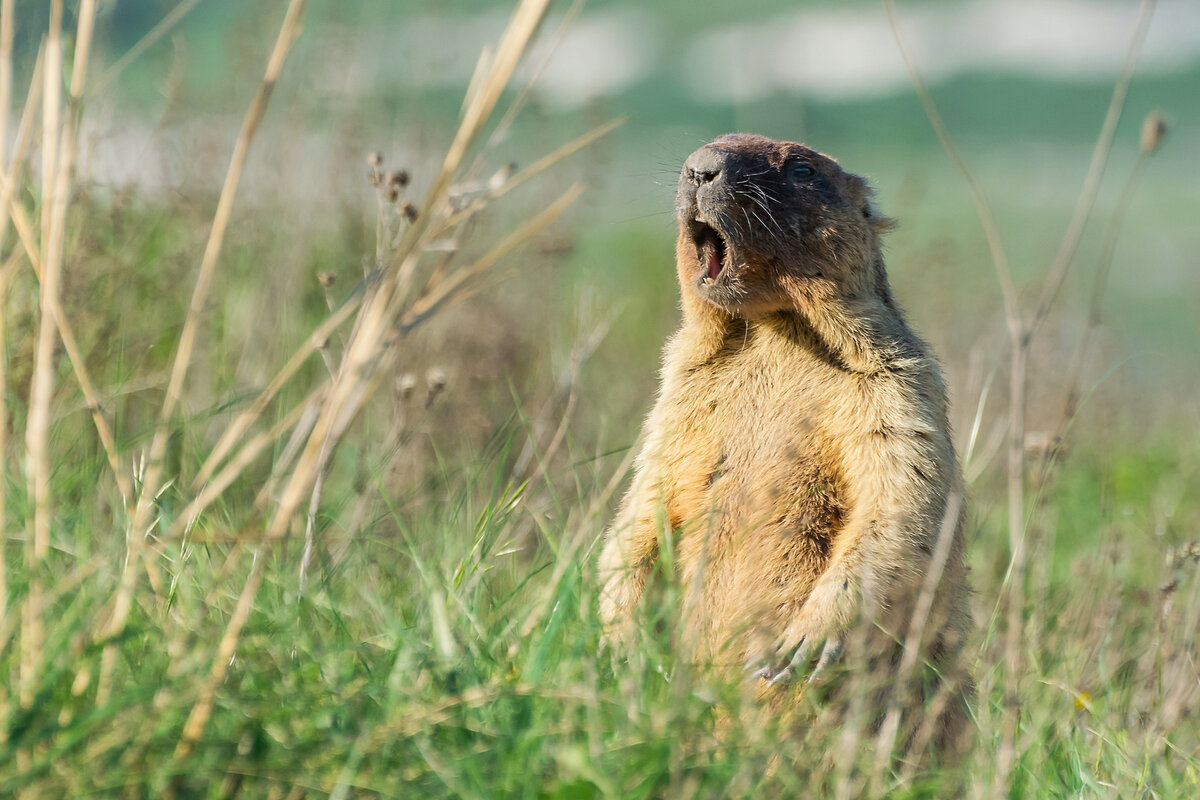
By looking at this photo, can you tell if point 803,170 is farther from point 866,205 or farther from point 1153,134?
point 1153,134

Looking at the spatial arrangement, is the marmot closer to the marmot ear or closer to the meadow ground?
the marmot ear

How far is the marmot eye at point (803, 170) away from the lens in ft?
13.7

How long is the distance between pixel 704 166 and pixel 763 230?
0.31 meters

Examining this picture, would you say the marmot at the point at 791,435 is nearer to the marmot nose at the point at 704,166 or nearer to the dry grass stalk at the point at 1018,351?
the marmot nose at the point at 704,166

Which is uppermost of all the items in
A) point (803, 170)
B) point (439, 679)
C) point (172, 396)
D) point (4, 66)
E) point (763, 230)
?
point (4, 66)

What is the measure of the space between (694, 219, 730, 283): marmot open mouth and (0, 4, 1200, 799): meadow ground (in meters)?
0.52

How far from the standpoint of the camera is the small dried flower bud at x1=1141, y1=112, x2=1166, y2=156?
9.15ft

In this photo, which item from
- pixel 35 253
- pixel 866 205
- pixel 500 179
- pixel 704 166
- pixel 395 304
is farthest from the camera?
pixel 866 205

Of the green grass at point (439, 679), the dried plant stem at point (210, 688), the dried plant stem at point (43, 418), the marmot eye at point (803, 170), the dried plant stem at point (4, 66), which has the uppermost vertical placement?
the dried plant stem at point (4, 66)

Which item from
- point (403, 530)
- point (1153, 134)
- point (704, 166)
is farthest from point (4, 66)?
point (1153, 134)

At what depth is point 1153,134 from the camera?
2787 mm

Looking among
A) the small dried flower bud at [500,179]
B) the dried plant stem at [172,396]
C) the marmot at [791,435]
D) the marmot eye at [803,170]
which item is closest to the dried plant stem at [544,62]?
the small dried flower bud at [500,179]

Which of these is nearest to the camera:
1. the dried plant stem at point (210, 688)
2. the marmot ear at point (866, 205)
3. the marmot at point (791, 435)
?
the dried plant stem at point (210, 688)

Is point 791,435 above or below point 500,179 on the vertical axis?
below
